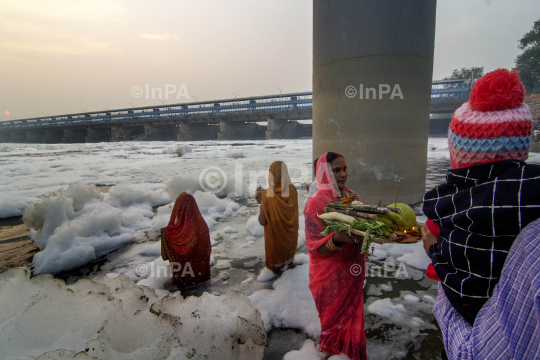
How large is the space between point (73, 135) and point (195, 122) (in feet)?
75.8

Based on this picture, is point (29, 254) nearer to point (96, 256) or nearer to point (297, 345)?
point (96, 256)

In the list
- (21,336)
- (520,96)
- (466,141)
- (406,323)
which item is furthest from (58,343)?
(406,323)

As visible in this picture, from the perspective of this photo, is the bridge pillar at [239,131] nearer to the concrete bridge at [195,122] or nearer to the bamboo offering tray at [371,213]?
the concrete bridge at [195,122]

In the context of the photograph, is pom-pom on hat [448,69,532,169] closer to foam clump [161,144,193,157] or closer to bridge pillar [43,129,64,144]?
foam clump [161,144,193,157]

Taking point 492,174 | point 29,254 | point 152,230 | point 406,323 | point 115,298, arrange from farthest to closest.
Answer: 1. point 152,230
2. point 29,254
3. point 406,323
4. point 115,298
5. point 492,174

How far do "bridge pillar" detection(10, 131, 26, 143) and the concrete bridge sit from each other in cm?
19

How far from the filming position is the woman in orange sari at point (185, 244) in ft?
11.2

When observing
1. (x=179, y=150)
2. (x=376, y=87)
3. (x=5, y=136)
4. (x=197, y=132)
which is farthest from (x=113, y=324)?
(x=5, y=136)

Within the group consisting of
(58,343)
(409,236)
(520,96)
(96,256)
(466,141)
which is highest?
(520,96)

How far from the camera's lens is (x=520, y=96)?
1.09 metres

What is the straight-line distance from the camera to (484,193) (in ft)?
3.04

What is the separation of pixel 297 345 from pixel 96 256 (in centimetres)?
393

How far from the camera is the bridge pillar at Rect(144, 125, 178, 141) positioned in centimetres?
3953

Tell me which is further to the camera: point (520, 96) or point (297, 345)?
point (297, 345)
